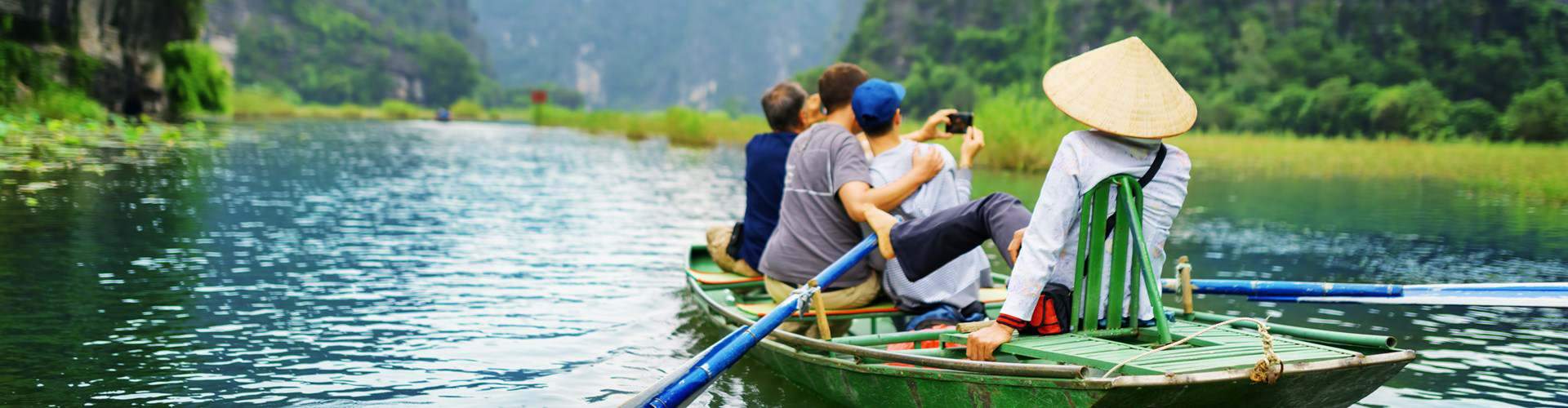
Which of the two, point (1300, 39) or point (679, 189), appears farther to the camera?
point (1300, 39)

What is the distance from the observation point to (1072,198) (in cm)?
412

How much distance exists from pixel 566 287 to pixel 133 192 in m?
8.38

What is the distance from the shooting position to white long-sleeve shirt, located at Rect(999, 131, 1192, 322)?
412cm

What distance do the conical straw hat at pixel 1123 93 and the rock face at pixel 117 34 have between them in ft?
94.8

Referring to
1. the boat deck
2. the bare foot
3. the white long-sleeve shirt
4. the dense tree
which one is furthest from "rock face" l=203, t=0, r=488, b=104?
the white long-sleeve shirt

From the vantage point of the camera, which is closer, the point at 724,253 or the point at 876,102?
the point at 876,102

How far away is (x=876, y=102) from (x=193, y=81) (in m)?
33.3

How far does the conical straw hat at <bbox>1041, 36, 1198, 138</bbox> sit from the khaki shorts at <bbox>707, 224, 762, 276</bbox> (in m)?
3.52

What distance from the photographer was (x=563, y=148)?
116 ft

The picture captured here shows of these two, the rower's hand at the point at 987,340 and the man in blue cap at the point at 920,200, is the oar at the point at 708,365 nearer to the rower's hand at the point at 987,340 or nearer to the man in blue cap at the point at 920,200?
the man in blue cap at the point at 920,200

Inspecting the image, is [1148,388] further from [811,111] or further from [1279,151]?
[1279,151]

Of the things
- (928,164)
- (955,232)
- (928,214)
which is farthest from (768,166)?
(955,232)

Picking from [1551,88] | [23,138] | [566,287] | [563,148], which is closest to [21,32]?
[23,138]

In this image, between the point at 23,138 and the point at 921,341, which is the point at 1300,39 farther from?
the point at 921,341
